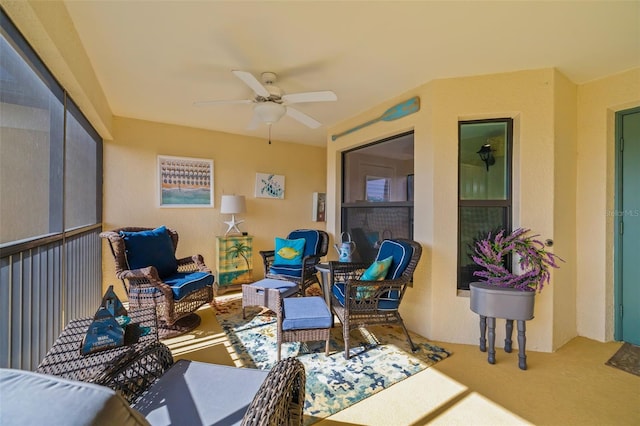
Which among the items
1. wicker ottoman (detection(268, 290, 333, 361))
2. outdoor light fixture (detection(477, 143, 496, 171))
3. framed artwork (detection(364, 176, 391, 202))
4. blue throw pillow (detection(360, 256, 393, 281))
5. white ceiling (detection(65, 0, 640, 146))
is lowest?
wicker ottoman (detection(268, 290, 333, 361))

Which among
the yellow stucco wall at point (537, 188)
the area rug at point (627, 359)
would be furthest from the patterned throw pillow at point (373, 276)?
the area rug at point (627, 359)

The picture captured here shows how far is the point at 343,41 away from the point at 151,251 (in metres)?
2.72

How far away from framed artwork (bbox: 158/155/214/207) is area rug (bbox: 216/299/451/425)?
1948 millimetres

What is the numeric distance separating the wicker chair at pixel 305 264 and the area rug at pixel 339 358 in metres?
0.52

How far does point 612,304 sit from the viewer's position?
2531mm

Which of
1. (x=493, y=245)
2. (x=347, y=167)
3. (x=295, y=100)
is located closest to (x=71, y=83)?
(x=295, y=100)

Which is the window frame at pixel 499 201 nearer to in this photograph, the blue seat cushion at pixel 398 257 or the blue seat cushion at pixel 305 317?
the blue seat cushion at pixel 398 257

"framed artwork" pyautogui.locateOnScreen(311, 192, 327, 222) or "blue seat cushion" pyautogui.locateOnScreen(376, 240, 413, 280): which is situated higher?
"framed artwork" pyautogui.locateOnScreen(311, 192, 327, 222)

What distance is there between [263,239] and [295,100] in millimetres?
2901

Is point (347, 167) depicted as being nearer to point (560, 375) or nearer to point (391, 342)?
point (391, 342)

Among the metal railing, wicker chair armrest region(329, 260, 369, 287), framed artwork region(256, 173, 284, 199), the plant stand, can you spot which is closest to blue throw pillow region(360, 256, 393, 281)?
wicker chair armrest region(329, 260, 369, 287)

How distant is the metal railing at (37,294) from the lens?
1.38m

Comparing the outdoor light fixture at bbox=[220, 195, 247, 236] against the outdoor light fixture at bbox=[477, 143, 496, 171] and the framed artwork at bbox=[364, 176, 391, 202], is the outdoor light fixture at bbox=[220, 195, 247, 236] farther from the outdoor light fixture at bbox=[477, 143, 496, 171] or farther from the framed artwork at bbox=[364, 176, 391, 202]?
the outdoor light fixture at bbox=[477, 143, 496, 171]

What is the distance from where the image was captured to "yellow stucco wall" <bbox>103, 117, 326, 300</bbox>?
3639 mm
